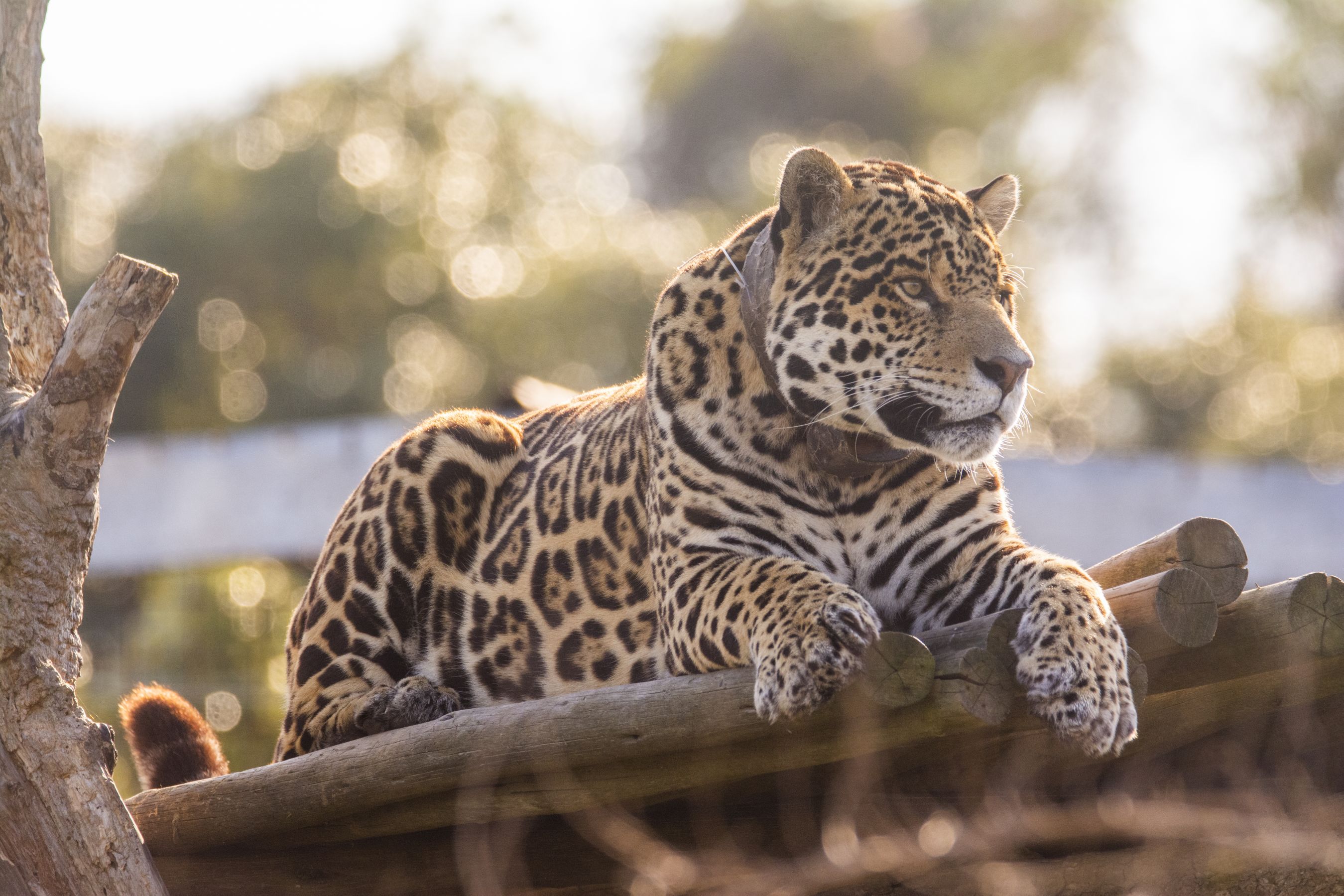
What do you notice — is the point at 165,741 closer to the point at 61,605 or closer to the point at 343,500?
the point at 61,605

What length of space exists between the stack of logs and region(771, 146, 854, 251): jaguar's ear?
1406 mm

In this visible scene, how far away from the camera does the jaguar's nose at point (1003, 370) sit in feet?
15.8

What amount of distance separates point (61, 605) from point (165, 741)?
1429 mm

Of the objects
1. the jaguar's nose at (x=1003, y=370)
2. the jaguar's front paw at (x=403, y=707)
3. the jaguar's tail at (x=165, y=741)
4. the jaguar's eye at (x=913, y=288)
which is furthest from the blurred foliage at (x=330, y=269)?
the jaguar's nose at (x=1003, y=370)

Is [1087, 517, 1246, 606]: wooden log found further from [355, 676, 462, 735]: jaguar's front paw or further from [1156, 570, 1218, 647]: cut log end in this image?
[355, 676, 462, 735]: jaguar's front paw

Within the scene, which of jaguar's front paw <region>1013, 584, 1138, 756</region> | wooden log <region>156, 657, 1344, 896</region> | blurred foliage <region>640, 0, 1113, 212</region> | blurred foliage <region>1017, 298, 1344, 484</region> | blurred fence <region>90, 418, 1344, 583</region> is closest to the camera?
jaguar's front paw <region>1013, 584, 1138, 756</region>

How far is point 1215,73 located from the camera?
35.0 m

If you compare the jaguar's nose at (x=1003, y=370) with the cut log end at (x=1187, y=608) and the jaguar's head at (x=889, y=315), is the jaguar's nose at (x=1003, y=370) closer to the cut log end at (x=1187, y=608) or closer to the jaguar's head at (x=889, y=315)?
the jaguar's head at (x=889, y=315)

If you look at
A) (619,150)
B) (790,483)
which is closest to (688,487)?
(790,483)

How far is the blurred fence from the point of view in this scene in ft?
32.1

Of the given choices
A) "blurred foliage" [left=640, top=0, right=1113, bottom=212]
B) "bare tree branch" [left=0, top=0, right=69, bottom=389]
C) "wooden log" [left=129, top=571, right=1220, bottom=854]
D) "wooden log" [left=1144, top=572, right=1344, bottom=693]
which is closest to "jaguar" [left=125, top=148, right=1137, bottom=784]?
"wooden log" [left=129, top=571, right=1220, bottom=854]

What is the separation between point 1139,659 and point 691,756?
1.19 metres

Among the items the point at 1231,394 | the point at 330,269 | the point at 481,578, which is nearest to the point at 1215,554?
the point at 481,578

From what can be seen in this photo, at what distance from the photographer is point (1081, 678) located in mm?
3770
